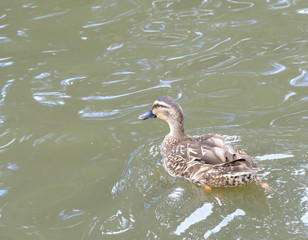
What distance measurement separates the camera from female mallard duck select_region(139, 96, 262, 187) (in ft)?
21.2

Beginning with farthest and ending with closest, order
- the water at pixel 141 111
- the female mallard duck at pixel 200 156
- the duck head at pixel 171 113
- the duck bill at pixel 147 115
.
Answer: the duck bill at pixel 147 115 < the duck head at pixel 171 113 < the female mallard duck at pixel 200 156 < the water at pixel 141 111

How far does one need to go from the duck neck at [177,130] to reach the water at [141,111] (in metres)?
0.36

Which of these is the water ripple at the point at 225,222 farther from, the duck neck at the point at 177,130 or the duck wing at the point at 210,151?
A: the duck neck at the point at 177,130

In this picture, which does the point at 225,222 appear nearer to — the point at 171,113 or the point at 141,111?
the point at 171,113

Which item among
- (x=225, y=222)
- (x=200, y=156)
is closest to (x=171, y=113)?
(x=200, y=156)

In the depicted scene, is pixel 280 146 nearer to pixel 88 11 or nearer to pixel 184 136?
pixel 184 136

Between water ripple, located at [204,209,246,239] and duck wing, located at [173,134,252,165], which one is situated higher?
duck wing, located at [173,134,252,165]

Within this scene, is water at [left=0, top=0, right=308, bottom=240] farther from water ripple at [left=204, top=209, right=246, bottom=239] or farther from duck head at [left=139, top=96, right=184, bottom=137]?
duck head at [left=139, top=96, right=184, bottom=137]

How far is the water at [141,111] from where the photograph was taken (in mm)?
6152

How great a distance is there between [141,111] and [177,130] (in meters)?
1.03

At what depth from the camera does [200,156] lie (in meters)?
6.89

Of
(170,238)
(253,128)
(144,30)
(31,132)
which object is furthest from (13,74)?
(170,238)

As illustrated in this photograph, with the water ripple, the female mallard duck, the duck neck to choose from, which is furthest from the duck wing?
the water ripple

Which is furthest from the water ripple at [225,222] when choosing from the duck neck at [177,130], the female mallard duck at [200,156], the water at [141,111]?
the duck neck at [177,130]
